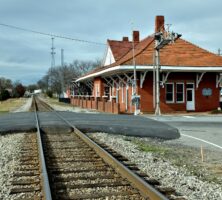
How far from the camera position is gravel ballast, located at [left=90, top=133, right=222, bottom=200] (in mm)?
6496

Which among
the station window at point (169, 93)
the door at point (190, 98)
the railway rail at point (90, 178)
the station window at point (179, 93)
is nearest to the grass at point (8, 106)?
the station window at point (169, 93)

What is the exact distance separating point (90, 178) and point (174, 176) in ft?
5.13

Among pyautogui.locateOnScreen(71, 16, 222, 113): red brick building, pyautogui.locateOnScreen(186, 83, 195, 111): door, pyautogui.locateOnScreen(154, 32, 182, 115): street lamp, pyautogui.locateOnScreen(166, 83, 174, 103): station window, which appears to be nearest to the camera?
pyautogui.locateOnScreen(154, 32, 182, 115): street lamp

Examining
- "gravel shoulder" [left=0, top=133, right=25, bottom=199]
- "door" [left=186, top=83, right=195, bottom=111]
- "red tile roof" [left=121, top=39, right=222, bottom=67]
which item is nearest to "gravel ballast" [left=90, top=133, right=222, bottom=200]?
"gravel shoulder" [left=0, top=133, right=25, bottom=199]

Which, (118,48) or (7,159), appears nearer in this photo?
(7,159)

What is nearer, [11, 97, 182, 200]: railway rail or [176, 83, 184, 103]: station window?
[11, 97, 182, 200]: railway rail

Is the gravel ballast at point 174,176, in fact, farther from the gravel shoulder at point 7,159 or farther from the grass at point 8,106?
the grass at point 8,106

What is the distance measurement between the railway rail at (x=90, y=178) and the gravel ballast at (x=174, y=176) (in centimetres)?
25

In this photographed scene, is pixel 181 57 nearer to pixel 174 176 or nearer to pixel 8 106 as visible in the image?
pixel 174 176

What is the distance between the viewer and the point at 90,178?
746 cm

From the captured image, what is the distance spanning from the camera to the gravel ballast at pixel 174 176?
6496 millimetres

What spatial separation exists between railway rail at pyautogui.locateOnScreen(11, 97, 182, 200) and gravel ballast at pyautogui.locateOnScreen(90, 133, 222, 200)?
9.7 inches

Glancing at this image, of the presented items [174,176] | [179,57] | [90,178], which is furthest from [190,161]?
[179,57]

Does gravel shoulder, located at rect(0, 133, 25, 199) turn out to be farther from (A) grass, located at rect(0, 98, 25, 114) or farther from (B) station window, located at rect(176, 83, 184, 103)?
(A) grass, located at rect(0, 98, 25, 114)
